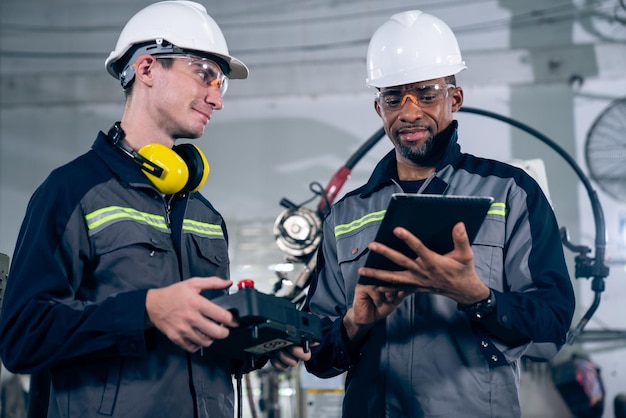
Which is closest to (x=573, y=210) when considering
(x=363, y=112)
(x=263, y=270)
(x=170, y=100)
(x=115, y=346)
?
(x=363, y=112)

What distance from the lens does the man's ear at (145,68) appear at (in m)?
1.84

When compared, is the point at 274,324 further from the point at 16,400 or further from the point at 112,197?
the point at 16,400

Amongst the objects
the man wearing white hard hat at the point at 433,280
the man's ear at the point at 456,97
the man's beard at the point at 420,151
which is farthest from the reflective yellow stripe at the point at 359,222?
the man's ear at the point at 456,97

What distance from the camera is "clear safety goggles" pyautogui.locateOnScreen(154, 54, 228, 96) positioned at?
1.87m

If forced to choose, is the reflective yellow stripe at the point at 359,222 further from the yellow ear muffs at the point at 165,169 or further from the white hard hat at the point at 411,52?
the yellow ear muffs at the point at 165,169

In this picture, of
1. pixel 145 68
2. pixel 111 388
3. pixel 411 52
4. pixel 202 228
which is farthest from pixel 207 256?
pixel 411 52

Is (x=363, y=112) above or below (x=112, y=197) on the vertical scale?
above

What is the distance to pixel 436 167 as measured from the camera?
78.5 inches

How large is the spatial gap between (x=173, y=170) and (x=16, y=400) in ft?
10.3

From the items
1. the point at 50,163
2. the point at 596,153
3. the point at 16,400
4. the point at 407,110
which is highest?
the point at 50,163

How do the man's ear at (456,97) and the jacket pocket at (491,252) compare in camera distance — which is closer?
the jacket pocket at (491,252)

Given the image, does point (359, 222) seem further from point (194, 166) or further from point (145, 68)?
point (145, 68)

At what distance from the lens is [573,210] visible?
4418 mm

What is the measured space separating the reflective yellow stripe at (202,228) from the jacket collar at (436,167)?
43cm
